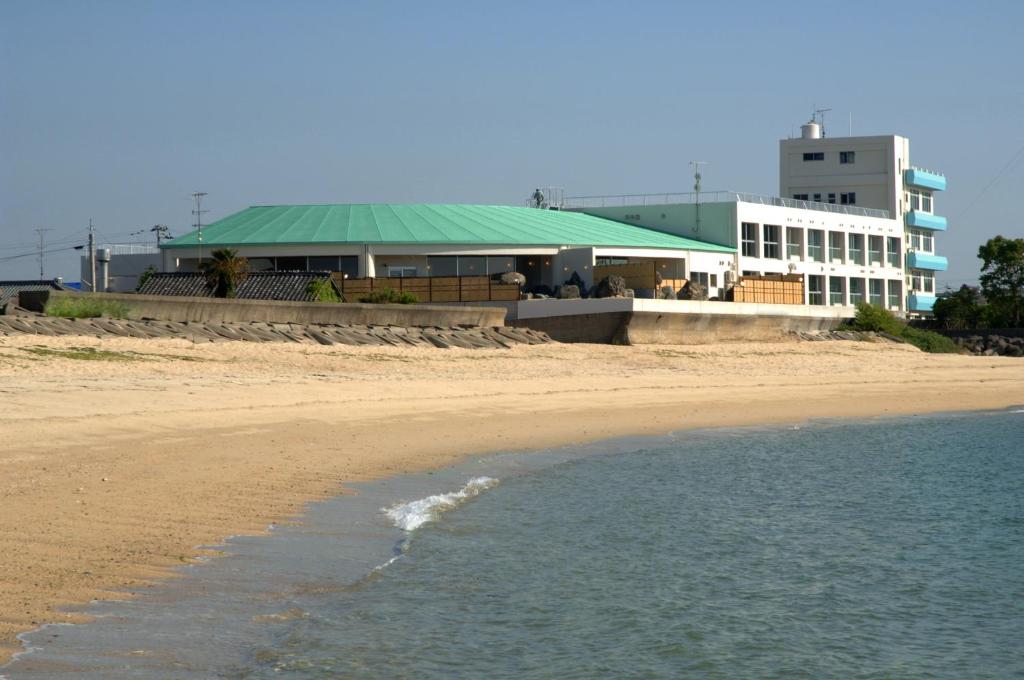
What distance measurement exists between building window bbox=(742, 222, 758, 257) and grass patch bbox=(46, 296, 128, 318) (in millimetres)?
40890

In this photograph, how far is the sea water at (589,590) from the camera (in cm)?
960

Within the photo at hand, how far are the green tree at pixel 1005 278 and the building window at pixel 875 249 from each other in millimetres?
6123

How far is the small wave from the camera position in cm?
1498

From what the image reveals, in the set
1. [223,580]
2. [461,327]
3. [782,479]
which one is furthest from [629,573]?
[461,327]

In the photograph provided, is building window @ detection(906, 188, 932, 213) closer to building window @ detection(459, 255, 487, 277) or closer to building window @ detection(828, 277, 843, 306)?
building window @ detection(828, 277, 843, 306)

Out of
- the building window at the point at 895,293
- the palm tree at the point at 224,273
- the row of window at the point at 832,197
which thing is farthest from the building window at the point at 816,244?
the palm tree at the point at 224,273

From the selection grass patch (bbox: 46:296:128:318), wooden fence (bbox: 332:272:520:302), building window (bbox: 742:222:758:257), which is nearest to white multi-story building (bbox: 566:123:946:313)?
building window (bbox: 742:222:758:257)

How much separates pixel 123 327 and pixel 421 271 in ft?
92.6

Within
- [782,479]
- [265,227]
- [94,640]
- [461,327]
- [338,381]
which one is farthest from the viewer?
[265,227]

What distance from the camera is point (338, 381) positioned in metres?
28.5

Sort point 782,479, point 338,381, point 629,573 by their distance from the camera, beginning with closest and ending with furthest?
point 629,573 < point 782,479 < point 338,381

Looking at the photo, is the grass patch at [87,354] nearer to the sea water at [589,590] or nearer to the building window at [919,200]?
the sea water at [589,590]

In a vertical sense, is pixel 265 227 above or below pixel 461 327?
above

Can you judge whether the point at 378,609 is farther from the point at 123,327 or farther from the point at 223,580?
the point at 123,327
